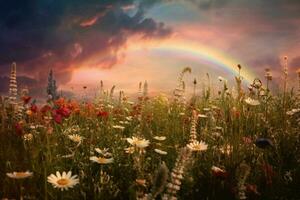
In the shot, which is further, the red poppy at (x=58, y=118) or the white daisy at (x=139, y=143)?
the red poppy at (x=58, y=118)

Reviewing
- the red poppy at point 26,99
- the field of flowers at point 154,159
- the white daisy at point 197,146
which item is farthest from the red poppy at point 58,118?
the white daisy at point 197,146

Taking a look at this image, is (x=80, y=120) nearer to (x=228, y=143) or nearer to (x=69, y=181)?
(x=228, y=143)

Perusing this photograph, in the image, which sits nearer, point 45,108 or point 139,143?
point 139,143

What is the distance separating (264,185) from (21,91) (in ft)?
10.9

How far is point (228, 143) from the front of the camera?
4863 mm

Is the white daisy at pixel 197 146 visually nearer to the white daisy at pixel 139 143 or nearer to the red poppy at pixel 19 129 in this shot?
the white daisy at pixel 139 143

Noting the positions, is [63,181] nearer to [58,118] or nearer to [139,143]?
[139,143]

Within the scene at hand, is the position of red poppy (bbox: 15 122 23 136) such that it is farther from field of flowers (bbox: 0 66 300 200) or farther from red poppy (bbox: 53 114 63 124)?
red poppy (bbox: 53 114 63 124)

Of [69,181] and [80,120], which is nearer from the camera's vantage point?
[69,181]

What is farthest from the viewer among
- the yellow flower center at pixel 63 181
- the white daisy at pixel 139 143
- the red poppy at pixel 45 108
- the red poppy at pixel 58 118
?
the red poppy at pixel 45 108

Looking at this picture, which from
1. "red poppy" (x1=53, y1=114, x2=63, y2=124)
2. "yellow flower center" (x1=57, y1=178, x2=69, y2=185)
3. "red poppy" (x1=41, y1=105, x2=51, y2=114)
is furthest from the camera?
"red poppy" (x1=41, y1=105, x2=51, y2=114)

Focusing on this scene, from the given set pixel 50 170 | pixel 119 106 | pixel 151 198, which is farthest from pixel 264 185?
pixel 119 106

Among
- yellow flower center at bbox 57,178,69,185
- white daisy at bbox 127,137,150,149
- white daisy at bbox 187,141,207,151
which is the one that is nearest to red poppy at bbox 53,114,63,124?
white daisy at bbox 127,137,150,149

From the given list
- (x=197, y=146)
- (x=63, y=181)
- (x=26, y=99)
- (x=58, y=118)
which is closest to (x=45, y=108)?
(x=26, y=99)
